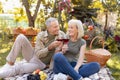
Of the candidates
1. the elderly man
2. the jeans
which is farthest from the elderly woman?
the elderly man

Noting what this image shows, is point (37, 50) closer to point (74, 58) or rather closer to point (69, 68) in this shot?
point (74, 58)

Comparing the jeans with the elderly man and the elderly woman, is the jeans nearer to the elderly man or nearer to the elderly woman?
the elderly woman

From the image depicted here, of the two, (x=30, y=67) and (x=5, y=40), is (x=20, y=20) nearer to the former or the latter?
(x=5, y=40)

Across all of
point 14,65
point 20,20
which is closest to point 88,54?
point 14,65

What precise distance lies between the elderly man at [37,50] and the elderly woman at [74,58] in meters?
0.19

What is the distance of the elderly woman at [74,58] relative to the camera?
3.72 metres

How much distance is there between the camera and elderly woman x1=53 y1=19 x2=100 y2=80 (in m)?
3.72

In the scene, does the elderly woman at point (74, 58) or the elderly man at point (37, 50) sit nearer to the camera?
the elderly woman at point (74, 58)

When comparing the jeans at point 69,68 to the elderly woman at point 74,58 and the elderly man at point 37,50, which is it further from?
the elderly man at point 37,50

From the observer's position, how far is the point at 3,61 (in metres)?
5.60

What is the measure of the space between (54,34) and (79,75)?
78 cm

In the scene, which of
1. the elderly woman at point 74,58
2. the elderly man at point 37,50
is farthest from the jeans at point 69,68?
the elderly man at point 37,50

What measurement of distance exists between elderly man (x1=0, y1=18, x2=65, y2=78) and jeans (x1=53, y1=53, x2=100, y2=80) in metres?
0.32

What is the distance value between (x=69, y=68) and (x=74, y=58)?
0.38m
